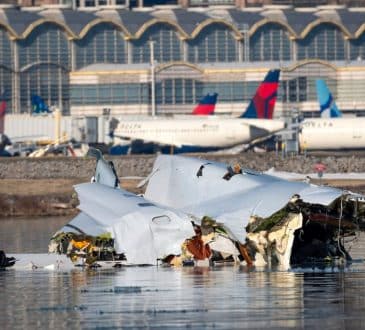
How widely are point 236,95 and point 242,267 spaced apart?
364 ft

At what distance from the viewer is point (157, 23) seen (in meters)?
158

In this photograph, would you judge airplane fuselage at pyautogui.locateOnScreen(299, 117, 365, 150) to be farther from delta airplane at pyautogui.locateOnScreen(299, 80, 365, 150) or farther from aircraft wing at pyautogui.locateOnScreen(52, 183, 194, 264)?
aircraft wing at pyautogui.locateOnScreen(52, 183, 194, 264)

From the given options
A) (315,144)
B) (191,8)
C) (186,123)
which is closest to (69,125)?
(186,123)

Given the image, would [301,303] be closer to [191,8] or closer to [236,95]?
[236,95]

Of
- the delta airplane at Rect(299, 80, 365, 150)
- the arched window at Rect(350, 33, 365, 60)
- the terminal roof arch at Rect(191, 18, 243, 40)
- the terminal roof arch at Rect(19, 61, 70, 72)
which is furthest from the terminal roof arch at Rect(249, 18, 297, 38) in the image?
the delta airplane at Rect(299, 80, 365, 150)

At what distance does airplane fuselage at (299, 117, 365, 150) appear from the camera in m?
115

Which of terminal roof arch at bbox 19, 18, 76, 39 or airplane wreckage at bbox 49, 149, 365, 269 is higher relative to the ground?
terminal roof arch at bbox 19, 18, 76, 39

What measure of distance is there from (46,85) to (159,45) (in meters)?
10.6

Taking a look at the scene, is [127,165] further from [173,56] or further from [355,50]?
[355,50]

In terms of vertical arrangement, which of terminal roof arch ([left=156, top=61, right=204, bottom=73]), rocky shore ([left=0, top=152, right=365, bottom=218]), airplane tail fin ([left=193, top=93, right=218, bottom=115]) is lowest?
rocky shore ([left=0, top=152, right=365, bottom=218])

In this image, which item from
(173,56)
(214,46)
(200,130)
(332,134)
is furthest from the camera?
(214,46)

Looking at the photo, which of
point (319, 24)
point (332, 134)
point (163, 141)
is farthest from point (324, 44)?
point (332, 134)

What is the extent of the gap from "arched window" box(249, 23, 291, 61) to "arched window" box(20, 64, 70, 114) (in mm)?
17101

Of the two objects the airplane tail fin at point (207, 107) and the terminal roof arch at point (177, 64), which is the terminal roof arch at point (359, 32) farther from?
the airplane tail fin at point (207, 107)
